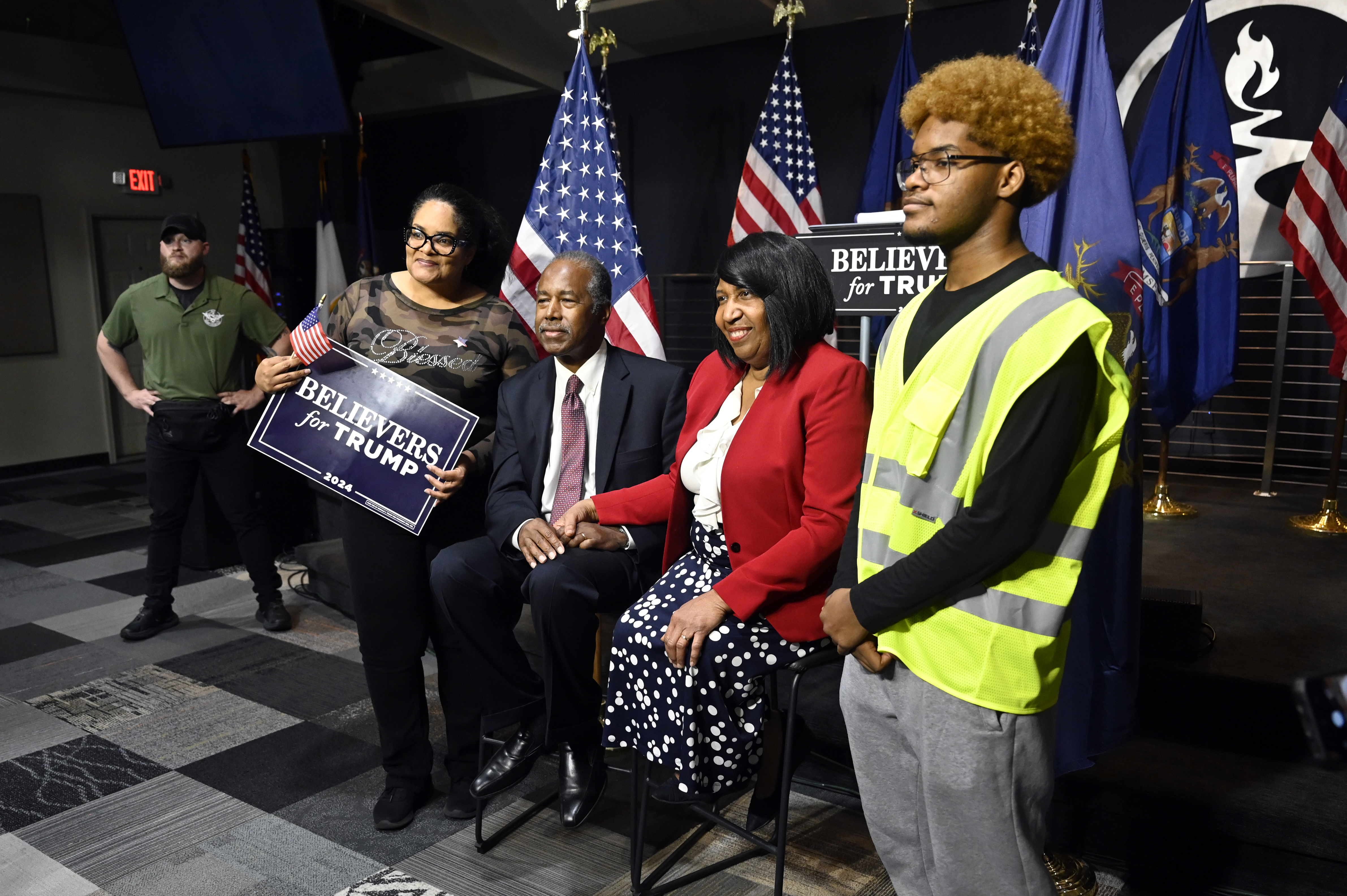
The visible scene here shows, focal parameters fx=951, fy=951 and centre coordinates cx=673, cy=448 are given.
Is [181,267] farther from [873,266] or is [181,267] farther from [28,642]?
[873,266]

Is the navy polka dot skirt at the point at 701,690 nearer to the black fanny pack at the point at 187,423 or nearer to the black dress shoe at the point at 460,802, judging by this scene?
the black dress shoe at the point at 460,802

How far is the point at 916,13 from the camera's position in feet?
18.9

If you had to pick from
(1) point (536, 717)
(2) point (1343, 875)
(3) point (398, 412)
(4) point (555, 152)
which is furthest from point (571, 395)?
(2) point (1343, 875)

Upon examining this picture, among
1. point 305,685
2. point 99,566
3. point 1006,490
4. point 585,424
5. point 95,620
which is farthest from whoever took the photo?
point 99,566

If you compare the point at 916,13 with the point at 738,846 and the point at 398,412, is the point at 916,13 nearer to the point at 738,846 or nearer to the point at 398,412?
the point at 398,412

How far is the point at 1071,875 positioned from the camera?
209 cm

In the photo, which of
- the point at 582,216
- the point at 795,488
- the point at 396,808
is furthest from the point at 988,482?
the point at 582,216

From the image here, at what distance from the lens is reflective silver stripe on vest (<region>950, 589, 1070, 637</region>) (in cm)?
134

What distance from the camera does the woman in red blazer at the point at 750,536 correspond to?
1.94 meters

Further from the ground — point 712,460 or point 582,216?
point 582,216

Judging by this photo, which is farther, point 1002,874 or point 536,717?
point 536,717

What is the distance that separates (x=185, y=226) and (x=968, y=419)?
12.0 ft

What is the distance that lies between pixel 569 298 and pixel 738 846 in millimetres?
1426

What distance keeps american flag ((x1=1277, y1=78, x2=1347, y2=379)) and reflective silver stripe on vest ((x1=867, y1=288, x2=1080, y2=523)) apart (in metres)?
3.59
